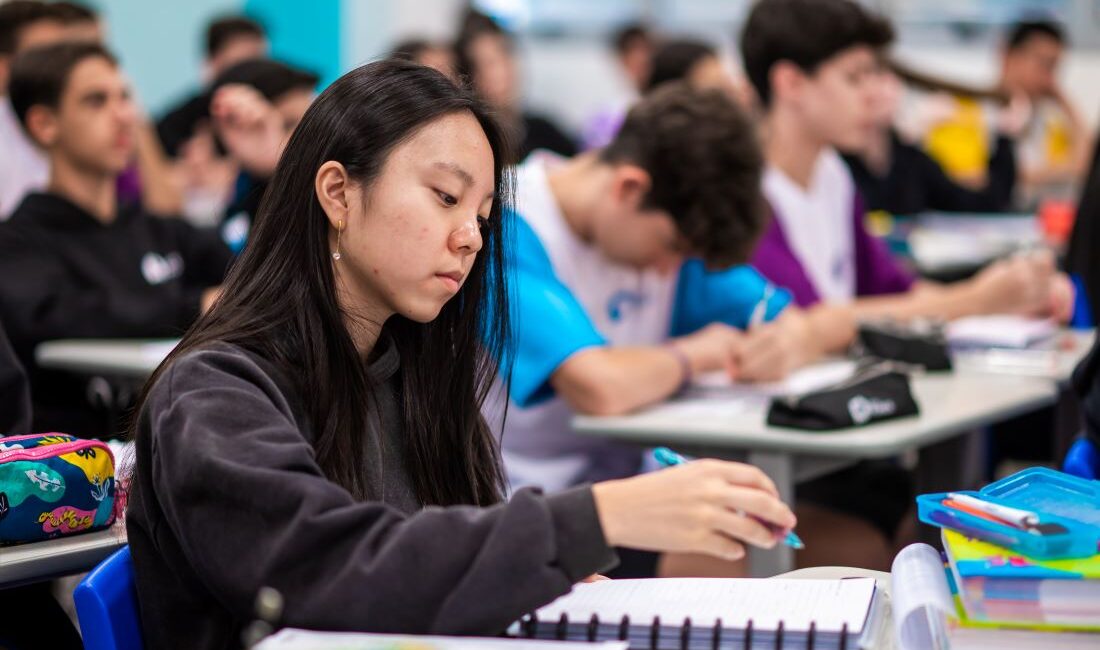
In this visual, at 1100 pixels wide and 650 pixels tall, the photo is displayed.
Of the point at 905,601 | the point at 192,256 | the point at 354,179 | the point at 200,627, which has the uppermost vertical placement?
the point at 354,179

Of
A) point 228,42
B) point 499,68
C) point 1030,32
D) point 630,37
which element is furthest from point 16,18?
point 1030,32

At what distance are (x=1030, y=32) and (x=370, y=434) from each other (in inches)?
246

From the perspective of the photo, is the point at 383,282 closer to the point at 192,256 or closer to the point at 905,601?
the point at 905,601

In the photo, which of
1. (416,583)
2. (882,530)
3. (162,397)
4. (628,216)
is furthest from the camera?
(882,530)

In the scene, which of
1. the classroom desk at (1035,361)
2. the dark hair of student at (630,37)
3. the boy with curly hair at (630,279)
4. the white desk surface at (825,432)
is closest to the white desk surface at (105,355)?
the boy with curly hair at (630,279)

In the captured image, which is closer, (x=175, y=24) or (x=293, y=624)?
(x=293, y=624)

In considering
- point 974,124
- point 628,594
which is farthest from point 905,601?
point 974,124

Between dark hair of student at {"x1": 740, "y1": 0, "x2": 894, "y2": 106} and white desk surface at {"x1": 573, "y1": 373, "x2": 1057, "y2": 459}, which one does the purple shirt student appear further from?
white desk surface at {"x1": 573, "y1": 373, "x2": 1057, "y2": 459}

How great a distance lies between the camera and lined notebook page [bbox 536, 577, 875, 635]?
112 cm

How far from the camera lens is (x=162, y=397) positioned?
1155 mm

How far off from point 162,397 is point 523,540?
1.15 ft

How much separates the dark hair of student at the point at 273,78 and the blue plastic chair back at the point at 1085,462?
2.92 m

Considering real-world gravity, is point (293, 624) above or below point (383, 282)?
below

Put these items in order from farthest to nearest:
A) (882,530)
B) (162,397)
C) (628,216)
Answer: (882,530) → (628,216) → (162,397)
